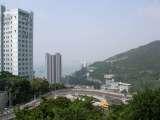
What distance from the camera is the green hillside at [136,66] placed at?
9350cm

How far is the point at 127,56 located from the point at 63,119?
115 metres

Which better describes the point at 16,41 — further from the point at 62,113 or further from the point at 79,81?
the point at 62,113

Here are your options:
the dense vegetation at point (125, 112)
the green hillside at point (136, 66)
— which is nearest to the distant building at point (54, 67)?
the green hillside at point (136, 66)

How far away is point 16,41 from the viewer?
62.5m

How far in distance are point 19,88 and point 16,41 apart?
22.4 metres

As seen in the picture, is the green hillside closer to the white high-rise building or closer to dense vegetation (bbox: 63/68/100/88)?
dense vegetation (bbox: 63/68/100/88)

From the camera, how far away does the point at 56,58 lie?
8988 cm

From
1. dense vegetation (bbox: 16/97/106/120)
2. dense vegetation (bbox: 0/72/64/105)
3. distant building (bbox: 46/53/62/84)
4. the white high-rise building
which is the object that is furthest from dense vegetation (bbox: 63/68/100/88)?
dense vegetation (bbox: 16/97/106/120)

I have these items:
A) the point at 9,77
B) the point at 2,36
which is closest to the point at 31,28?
the point at 2,36

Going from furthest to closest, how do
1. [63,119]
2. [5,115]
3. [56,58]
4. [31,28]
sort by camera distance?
1. [56,58]
2. [31,28]
3. [5,115]
4. [63,119]

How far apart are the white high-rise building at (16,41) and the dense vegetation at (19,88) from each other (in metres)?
15.3

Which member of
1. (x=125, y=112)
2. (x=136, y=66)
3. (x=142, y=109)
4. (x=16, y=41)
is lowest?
(x=125, y=112)

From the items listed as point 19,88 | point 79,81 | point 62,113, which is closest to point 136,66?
point 79,81

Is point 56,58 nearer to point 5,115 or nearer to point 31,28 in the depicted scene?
point 31,28
